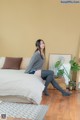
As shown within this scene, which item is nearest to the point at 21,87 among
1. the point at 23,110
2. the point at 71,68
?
the point at 23,110

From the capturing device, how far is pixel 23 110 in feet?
13.0

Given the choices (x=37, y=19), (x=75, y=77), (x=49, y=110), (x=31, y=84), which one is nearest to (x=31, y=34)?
(x=37, y=19)

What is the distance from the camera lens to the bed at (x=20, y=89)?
4238 millimetres

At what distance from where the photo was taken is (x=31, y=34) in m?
6.17

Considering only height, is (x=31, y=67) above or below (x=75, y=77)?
above

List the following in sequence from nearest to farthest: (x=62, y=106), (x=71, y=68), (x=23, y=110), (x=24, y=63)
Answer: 1. (x=23, y=110)
2. (x=62, y=106)
3. (x=71, y=68)
4. (x=24, y=63)

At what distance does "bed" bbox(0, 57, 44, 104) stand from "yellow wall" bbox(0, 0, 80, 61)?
184cm

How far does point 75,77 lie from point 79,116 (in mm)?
2265

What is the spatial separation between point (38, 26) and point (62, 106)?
2382 millimetres

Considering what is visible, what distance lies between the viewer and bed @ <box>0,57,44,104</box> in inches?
167

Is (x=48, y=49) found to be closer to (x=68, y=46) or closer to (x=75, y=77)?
(x=68, y=46)

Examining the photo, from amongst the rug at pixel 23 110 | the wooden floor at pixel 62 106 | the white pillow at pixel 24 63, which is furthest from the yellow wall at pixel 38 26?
the rug at pixel 23 110

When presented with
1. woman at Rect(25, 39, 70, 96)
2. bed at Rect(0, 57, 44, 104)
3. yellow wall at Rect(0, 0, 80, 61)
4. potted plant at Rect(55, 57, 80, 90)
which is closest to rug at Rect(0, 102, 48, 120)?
bed at Rect(0, 57, 44, 104)

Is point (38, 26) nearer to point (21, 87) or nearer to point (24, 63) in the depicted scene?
point (24, 63)
